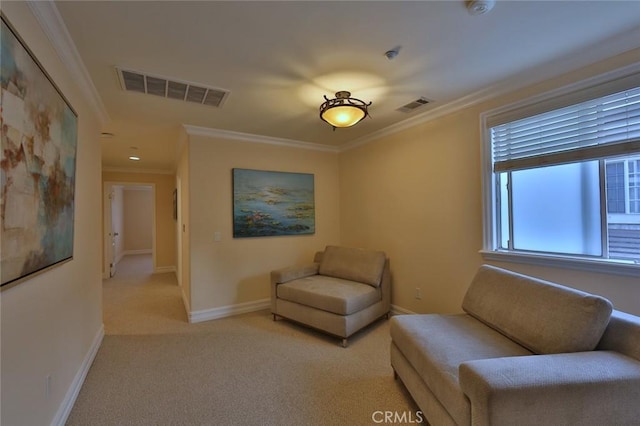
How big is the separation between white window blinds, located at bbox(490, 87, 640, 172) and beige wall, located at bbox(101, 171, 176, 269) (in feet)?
21.6

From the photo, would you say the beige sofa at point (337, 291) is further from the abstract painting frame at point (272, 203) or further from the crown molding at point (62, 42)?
the crown molding at point (62, 42)

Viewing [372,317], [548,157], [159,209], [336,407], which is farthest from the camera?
[159,209]

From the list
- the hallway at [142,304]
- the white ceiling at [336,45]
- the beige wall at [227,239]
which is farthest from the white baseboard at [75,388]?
the white ceiling at [336,45]

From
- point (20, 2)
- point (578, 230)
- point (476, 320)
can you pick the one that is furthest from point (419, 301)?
point (20, 2)

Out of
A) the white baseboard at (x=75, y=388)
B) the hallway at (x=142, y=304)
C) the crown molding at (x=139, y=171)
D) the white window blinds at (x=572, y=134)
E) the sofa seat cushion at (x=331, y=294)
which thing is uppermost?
the crown molding at (x=139, y=171)

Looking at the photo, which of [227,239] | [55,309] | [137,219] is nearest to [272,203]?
[227,239]

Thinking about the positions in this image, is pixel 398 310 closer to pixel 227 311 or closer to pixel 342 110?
pixel 227 311

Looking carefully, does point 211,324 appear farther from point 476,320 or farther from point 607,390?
point 607,390

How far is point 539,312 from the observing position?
1.67m

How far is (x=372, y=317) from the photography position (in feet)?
10.5

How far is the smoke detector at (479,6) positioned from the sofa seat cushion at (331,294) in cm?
245

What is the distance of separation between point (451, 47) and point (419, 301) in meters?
2.63

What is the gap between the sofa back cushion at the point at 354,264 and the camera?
3421 millimetres

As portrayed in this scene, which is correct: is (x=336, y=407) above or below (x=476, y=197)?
below
